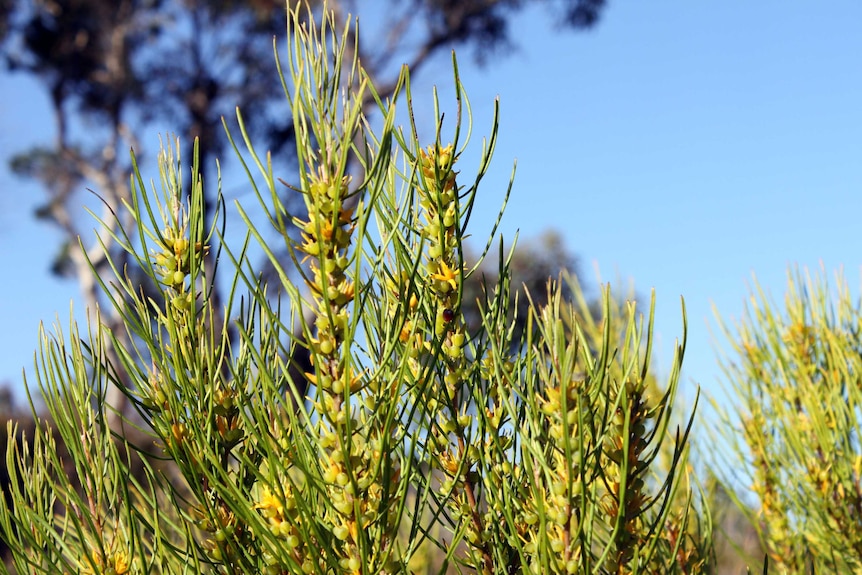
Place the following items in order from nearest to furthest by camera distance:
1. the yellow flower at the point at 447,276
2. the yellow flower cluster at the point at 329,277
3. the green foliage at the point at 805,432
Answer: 1. the yellow flower cluster at the point at 329,277
2. the yellow flower at the point at 447,276
3. the green foliage at the point at 805,432

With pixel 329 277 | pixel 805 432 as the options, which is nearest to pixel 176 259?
pixel 329 277

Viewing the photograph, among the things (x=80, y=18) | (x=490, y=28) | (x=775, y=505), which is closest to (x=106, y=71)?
(x=80, y=18)

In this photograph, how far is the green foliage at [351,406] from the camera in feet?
2.30

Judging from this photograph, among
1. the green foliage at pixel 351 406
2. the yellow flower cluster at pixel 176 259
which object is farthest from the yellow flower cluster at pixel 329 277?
the yellow flower cluster at pixel 176 259

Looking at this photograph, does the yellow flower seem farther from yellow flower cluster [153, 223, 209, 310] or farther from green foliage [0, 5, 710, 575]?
yellow flower cluster [153, 223, 209, 310]

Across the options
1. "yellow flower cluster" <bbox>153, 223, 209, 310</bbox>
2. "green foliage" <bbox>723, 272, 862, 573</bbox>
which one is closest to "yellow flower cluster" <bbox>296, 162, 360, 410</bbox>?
"yellow flower cluster" <bbox>153, 223, 209, 310</bbox>

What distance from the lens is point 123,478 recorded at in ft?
2.57

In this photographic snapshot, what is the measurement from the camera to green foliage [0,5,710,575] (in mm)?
702

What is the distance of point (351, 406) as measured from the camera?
0.80 m

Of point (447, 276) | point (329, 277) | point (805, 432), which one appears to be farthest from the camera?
point (805, 432)

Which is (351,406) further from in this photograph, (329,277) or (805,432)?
(805,432)

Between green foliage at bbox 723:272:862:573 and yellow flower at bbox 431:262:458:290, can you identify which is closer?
yellow flower at bbox 431:262:458:290

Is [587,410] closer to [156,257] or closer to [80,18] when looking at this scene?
[156,257]

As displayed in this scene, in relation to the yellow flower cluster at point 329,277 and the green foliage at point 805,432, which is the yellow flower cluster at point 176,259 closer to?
the yellow flower cluster at point 329,277
